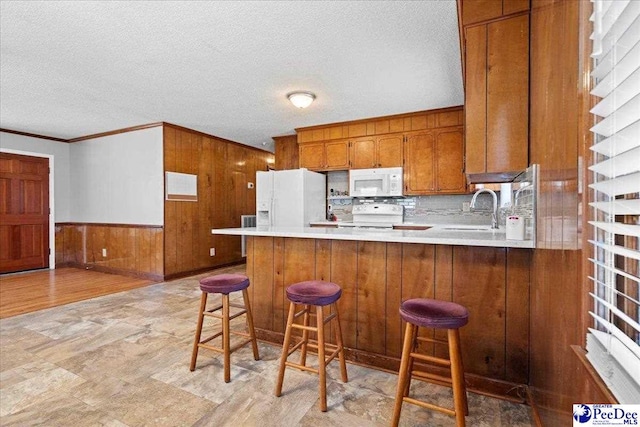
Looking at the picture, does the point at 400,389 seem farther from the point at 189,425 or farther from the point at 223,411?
the point at 189,425

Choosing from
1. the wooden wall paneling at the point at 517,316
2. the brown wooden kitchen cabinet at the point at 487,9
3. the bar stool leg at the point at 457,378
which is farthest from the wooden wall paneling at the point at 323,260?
the brown wooden kitchen cabinet at the point at 487,9

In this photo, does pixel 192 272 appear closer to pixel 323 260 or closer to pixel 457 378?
pixel 323 260

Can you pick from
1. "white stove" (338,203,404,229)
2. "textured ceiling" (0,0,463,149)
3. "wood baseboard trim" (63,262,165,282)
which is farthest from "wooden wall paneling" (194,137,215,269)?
"white stove" (338,203,404,229)

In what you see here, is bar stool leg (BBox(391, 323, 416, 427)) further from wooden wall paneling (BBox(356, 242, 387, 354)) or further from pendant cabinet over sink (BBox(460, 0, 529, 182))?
pendant cabinet over sink (BBox(460, 0, 529, 182))

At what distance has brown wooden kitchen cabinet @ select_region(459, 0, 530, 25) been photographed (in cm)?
169

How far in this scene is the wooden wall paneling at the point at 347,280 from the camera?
7.33 feet

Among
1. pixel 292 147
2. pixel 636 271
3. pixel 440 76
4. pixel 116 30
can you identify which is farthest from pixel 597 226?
pixel 292 147

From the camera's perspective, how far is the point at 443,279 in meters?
1.97

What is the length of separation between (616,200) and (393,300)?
1.52 metres

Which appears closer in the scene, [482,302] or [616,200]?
[616,200]

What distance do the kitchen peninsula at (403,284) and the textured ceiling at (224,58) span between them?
4.92ft

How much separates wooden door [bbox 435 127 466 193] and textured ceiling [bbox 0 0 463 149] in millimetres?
458

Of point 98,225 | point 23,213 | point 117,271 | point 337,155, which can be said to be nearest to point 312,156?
point 337,155

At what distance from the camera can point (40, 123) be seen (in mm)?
4805
